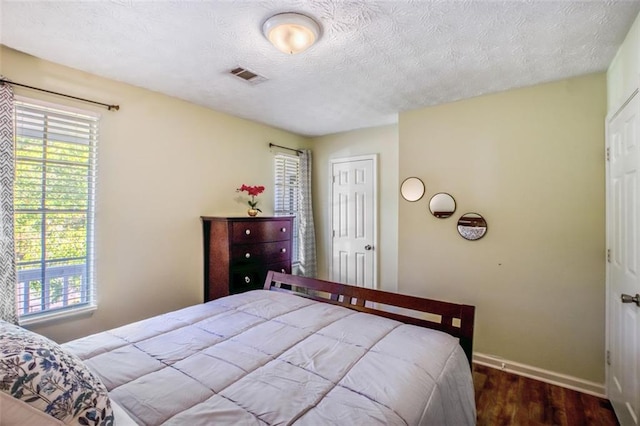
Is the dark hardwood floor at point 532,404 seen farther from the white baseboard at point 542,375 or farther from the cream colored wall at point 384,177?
the cream colored wall at point 384,177

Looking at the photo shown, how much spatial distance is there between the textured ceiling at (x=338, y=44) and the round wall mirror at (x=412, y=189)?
2.68 ft

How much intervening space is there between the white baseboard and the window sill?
10.8 feet

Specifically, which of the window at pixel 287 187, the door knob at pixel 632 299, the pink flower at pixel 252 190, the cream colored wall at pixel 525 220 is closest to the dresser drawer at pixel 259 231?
the pink flower at pixel 252 190

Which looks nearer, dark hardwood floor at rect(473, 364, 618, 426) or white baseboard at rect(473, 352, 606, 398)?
dark hardwood floor at rect(473, 364, 618, 426)

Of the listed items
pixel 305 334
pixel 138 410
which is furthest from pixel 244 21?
pixel 138 410

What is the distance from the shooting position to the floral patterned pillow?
74cm

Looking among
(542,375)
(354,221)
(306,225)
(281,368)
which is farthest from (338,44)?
(542,375)

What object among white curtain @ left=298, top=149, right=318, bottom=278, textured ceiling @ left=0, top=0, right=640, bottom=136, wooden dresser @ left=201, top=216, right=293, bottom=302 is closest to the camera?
textured ceiling @ left=0, top=0, right=640, bottom=136

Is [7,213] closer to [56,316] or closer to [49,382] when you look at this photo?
[56,316]

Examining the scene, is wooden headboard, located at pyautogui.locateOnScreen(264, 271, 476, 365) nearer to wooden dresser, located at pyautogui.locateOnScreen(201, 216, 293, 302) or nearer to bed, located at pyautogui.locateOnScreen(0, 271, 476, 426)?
bed, located at pyautogui.locateOnScreen(0, 271, 476, 426)

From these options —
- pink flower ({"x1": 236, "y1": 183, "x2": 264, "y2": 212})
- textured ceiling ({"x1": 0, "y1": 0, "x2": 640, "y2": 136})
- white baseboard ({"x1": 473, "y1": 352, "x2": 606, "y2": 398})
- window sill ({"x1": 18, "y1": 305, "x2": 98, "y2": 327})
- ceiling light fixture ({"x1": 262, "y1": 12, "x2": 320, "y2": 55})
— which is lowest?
white baseboard ({"x1": 473, "y1": 352, "x2": 606, "y2": 398})

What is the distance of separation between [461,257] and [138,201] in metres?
2.97

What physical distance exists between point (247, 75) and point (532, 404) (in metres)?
3.24

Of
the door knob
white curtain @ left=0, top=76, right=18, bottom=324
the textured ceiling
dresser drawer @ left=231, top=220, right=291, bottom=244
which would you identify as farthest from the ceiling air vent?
the door knob
